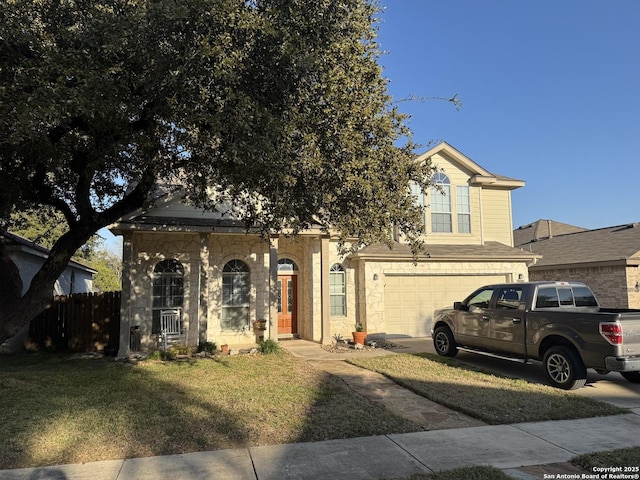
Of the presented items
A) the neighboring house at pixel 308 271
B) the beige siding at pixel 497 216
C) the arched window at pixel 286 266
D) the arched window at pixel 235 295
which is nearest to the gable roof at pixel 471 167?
the neighboring house at pixel 308 271

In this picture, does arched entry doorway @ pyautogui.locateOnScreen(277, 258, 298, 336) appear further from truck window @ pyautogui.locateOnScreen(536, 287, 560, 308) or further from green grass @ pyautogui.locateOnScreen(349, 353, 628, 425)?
truck window @ pyautogui.locateOnScreen(536, 287, 560, 308)

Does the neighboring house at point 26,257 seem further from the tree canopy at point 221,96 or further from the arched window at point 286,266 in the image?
the arched window at point 286,266

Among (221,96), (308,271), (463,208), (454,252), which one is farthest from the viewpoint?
(463,208)

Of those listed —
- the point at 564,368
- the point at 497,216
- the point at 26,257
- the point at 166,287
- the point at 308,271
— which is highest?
the point at 497,216

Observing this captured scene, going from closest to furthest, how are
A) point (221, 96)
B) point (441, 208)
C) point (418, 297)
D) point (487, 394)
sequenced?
1. point (221, 96)
2. point (487, 394)
3. point (418, 297)
4. point (441, 208)

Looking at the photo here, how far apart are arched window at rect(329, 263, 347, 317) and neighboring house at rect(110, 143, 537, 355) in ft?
0.12

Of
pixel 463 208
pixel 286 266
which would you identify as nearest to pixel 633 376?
pixel 463 208

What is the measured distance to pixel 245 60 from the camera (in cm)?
642

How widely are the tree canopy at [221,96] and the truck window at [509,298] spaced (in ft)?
11.1

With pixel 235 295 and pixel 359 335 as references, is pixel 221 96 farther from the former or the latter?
pixel 359 335

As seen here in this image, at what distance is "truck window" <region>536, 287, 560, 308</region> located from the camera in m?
9.16

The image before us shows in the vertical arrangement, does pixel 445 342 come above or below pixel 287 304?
below

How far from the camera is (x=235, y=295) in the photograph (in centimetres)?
1395

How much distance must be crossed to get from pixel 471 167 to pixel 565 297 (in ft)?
30.0
